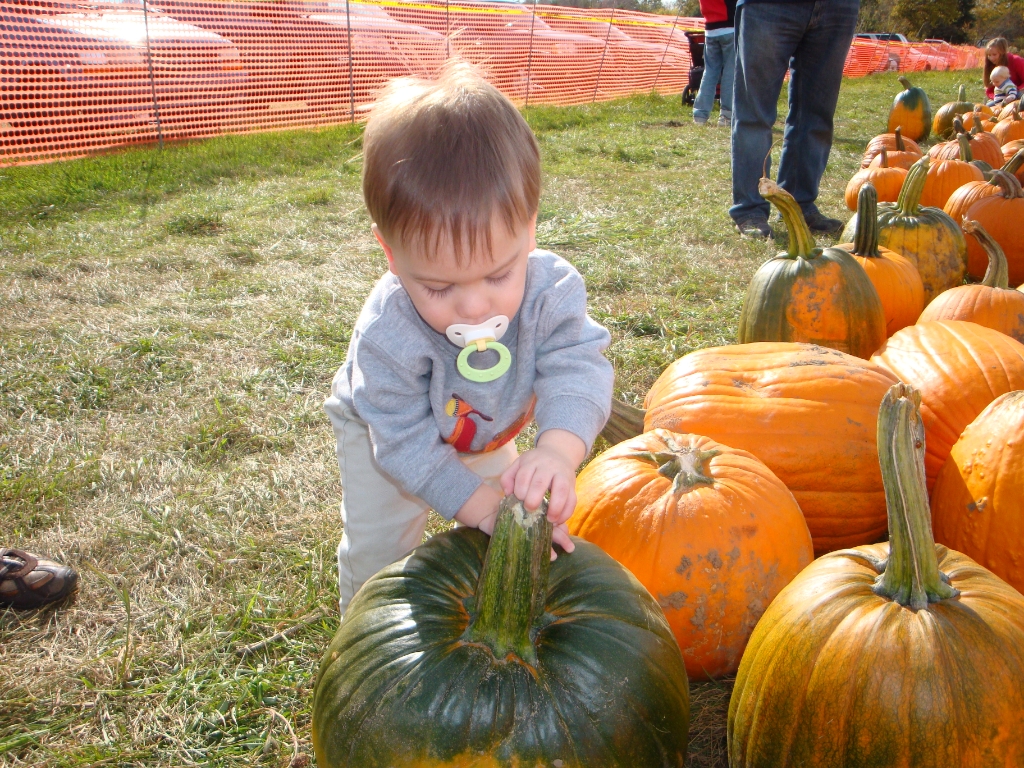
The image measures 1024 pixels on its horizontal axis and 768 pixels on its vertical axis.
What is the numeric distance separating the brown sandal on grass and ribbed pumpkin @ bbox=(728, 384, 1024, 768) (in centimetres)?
204

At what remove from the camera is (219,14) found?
11742 millimetres

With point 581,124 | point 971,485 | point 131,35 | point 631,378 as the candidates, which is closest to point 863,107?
point 581,124

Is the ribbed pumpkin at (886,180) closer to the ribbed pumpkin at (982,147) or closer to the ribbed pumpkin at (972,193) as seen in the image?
the ribbed pumpkin at (982,147)

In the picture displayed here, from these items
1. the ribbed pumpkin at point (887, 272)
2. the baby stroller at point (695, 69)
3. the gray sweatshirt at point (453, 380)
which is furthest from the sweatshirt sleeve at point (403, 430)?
the baby stroller at point (695, 69)

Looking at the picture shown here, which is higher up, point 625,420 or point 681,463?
point 681,463

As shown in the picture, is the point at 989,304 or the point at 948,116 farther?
the point at 948,116

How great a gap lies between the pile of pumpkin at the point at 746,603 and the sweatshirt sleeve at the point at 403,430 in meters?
0.20

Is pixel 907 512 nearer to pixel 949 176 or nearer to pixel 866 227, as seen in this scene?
pixel 866 227

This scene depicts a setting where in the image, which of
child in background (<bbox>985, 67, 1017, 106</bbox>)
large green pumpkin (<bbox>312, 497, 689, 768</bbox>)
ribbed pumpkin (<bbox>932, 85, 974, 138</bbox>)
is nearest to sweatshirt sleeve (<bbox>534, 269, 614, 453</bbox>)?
large green pumpkin (<bbox>312, 497, 689, 768</bbox>)

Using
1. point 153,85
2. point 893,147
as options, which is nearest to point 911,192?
point 893,147

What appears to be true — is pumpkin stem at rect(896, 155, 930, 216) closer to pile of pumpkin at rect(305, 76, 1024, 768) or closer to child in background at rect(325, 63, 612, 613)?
pile of pumpkin at rect(305, 76, 1024, 768)

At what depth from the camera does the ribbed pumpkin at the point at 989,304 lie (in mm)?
3270

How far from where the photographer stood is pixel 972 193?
204 inches

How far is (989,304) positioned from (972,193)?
91.4 inches
